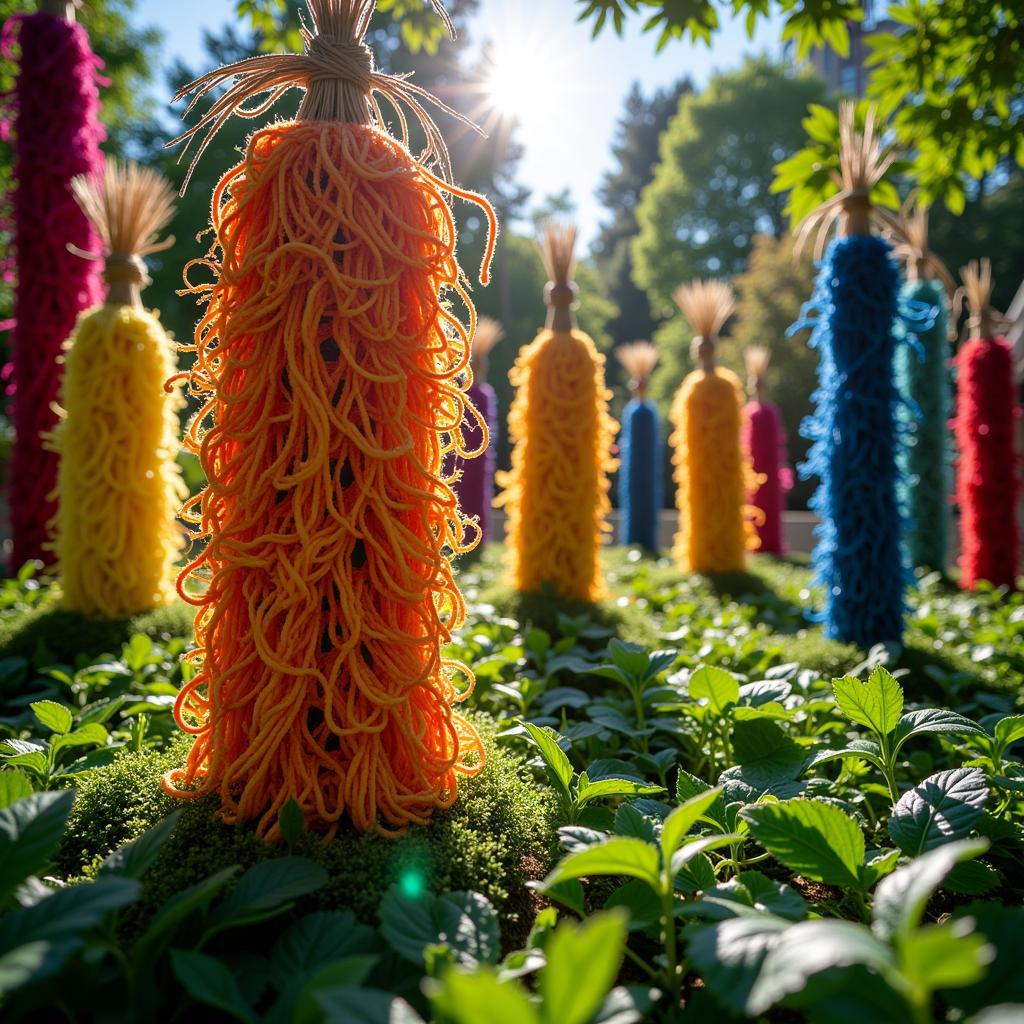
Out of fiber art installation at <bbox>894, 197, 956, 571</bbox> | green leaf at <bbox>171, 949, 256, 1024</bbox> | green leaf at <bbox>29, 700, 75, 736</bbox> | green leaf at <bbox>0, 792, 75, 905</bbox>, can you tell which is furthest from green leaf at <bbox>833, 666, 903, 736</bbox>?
fiber art installation at <bbox>894, 197, 956, 571</bbox>

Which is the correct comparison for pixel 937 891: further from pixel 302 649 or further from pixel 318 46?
pixel 318 46

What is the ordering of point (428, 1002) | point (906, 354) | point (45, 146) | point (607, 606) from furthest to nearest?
point (906, 354), point (45, 146), point (607, 606), point (428, 1002)

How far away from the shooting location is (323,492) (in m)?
1.35

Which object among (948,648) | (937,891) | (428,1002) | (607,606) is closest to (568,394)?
(607,606)

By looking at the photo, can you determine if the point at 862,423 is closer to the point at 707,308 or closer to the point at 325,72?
the point at 325,72

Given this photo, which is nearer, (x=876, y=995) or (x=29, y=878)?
(x=876, y=995)

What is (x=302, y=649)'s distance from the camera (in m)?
1.35

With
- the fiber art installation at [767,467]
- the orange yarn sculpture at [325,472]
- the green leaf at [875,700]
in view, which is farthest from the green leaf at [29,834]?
the fiber art installation at [767,467]

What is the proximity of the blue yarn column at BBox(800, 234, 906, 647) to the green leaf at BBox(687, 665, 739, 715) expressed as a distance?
1.98 m

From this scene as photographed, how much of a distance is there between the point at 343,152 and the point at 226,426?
0.56 meters

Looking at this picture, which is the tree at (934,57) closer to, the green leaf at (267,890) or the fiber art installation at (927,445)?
the fiber art installation at (927,445)

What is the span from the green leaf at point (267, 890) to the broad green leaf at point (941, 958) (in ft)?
2.47

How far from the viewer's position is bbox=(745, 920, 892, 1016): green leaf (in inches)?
27.2

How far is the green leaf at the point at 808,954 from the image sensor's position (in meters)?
0.69
